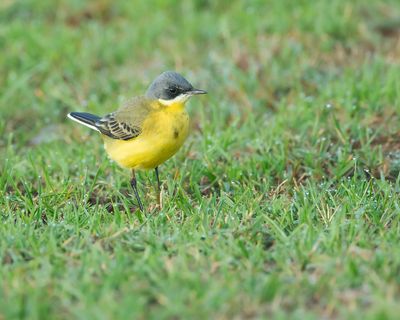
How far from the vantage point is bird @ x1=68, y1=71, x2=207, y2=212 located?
6.37 meters

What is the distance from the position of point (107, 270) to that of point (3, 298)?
0.64m

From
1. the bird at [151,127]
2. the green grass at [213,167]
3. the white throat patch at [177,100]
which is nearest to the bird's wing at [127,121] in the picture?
the bird at [151,127]

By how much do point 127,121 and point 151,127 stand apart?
320mm

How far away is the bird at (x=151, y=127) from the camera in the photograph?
20.9 ft

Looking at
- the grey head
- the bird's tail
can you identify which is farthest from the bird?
the bird's tail

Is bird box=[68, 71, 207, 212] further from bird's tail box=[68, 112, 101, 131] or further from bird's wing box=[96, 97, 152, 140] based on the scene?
bird's tail box=[68, 112, 101, 131]

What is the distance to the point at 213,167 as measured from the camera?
275 inches

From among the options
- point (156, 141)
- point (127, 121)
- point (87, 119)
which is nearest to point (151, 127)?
point (156, 141)

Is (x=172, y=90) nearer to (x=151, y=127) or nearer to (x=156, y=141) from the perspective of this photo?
(x=151, y=127)

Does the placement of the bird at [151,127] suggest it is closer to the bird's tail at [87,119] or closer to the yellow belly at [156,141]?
the yellow belly at [156,141]

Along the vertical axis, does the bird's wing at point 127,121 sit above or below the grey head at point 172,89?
below

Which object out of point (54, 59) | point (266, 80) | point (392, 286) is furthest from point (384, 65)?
point (392, 286)

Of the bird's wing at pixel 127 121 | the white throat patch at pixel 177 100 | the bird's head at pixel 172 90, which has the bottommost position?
the bird's wing at pixel 127 121

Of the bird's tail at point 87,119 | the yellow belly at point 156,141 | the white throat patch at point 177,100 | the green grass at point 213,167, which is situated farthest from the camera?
→ the bird's tail at point 87,119
